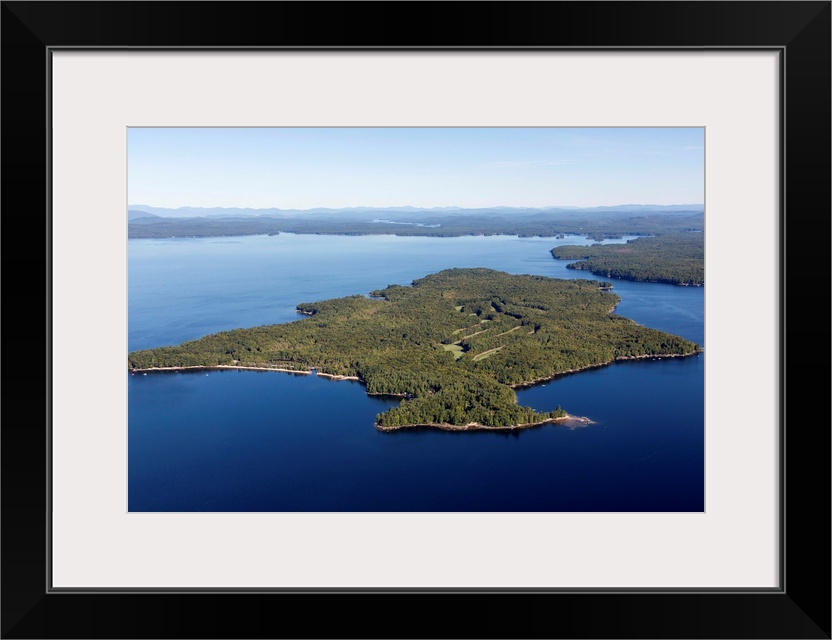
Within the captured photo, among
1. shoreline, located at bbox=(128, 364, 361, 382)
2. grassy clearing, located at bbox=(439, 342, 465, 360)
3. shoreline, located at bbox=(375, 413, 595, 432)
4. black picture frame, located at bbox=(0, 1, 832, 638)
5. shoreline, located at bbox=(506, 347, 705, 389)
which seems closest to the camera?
black picture frame, located at bbox=(0, 1, 832, 638)

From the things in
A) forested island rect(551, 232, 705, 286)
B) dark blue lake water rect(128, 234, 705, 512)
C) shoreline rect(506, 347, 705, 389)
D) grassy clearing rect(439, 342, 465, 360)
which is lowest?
dark blue lake water rect(128, 234, 705, 512)

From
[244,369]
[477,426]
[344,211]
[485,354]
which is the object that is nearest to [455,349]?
[485,354]

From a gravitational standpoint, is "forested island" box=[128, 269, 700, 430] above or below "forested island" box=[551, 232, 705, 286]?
below

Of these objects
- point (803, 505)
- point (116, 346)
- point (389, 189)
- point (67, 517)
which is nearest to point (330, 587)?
point (67, 517)

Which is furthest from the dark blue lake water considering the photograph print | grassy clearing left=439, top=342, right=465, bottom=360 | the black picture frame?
the black picture frame

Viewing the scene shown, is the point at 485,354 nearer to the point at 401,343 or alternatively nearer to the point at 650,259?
the point at 401,343

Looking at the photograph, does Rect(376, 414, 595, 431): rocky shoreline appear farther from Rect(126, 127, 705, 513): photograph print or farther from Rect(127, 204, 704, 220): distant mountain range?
Rect(127, 204, 704, 220): distant mountain range

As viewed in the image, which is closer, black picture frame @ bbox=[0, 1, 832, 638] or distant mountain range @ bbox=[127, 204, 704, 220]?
black picture frame @ bbox=[0, 1, 832, 638]
